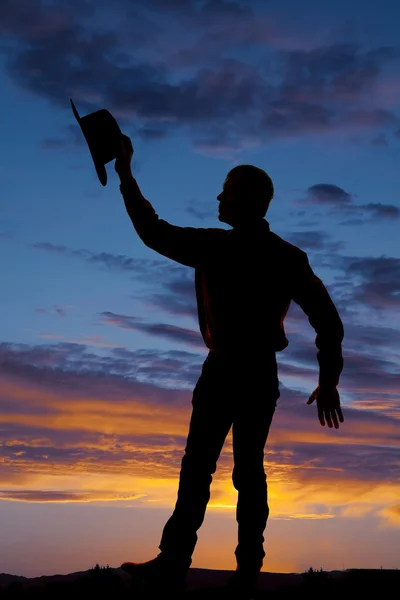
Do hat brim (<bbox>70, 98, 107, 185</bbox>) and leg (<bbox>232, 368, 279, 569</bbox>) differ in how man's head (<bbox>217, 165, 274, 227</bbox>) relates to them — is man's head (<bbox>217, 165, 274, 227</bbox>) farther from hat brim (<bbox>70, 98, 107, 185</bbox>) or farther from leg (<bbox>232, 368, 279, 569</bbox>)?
leg (<bbox>232, 368, 279, 569</bbox>)

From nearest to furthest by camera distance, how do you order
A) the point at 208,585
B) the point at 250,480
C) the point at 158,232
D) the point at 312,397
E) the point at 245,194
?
the point at 158,232
the point at 250,480
the point at 245,194
the point at 312,397
the point at 208,585

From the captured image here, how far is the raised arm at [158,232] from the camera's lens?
664 centimetres

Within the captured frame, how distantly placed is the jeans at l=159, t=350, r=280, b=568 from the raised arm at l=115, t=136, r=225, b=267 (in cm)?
91

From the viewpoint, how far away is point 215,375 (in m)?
6.81

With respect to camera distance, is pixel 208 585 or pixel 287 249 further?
pixel 208 585

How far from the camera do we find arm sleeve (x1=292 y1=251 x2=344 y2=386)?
22.9 ft

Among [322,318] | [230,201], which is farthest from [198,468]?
[230,201]

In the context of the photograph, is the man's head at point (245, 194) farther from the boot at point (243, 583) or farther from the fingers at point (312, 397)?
the boot at point (243, 583)

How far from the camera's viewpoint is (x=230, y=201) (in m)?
6.98

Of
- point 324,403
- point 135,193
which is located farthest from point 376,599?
point 135,193

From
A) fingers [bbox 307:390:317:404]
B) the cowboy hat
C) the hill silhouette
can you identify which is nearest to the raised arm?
the cowboy hat

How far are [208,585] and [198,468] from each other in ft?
5.21

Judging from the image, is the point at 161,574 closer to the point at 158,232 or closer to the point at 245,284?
the point at 245,284

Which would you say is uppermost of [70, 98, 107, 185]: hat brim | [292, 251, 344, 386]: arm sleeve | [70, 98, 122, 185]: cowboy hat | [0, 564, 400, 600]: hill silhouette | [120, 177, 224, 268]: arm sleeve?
[70, 98, 122, 185]: cowboy hat
